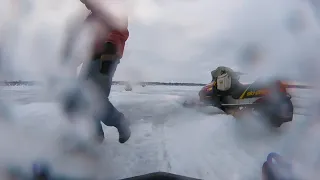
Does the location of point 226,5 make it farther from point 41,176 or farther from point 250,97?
point 41,176

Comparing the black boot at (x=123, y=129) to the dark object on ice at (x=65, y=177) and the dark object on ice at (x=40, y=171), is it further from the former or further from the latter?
the dark object on ice at (x=40, y=171)

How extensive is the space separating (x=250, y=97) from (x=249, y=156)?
0.24m

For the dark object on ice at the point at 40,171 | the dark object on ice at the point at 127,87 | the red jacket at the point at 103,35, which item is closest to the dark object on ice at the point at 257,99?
the dark object on ice at the point at 127,87

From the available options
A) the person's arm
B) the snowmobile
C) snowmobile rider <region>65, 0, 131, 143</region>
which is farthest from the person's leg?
the snowmobile

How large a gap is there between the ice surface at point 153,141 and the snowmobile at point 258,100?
0.05 m

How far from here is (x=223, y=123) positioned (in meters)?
1.29

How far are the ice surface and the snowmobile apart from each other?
45 millimetres

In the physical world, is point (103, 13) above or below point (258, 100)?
above

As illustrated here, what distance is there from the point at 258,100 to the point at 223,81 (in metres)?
0.16

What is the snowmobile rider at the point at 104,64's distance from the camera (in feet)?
3.74

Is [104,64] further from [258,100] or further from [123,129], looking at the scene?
[258,100]

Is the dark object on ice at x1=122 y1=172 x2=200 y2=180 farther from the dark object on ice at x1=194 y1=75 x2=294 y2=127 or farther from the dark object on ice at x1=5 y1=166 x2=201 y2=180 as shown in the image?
the dark object on ice at x1=194 y1=75 x2=294 y2=127

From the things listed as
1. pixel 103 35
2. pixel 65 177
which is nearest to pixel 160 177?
pixel 65 177

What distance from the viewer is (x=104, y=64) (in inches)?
45.6
